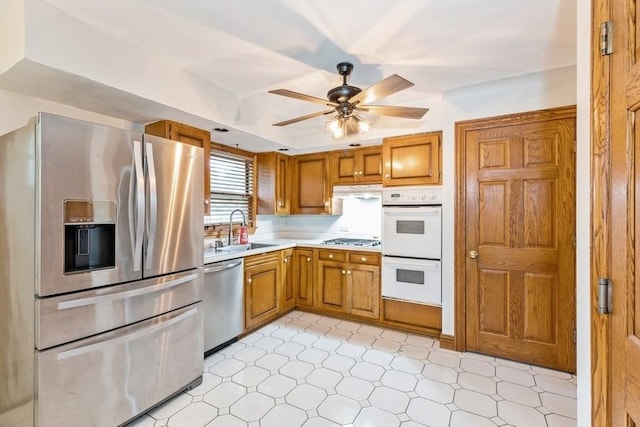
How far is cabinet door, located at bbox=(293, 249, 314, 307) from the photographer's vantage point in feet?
12.3

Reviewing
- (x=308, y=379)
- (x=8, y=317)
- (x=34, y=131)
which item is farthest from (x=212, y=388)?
(x=34, y=131)

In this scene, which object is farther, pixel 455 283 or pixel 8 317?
pixel 455 283

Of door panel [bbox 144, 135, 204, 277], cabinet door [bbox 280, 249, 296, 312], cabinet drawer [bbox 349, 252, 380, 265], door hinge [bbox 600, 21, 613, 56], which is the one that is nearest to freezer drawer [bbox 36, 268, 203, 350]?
door panel [bbox 144, 135, 204, 277]

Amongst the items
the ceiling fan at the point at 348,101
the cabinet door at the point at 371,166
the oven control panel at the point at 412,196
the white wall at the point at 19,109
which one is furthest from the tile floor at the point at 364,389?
the white wall at the point at 19,109

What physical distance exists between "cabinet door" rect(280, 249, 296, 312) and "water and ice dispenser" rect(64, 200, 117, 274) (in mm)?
2028

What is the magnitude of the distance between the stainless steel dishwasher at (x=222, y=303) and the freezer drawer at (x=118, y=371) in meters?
0.43

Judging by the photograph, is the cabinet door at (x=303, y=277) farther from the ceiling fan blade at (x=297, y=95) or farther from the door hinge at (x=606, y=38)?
the door hinge at (x=606, y=38)

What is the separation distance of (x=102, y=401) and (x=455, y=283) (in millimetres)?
2705

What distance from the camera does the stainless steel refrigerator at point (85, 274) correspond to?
150 centimetres

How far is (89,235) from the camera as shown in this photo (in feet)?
5.57

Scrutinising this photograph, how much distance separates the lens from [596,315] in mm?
1022

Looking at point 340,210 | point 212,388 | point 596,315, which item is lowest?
point 212,388

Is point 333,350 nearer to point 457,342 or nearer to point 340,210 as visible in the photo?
point 457,342

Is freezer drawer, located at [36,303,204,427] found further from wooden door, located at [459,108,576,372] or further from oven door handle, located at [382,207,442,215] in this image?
wooden door, located at [459,108,576,372]
